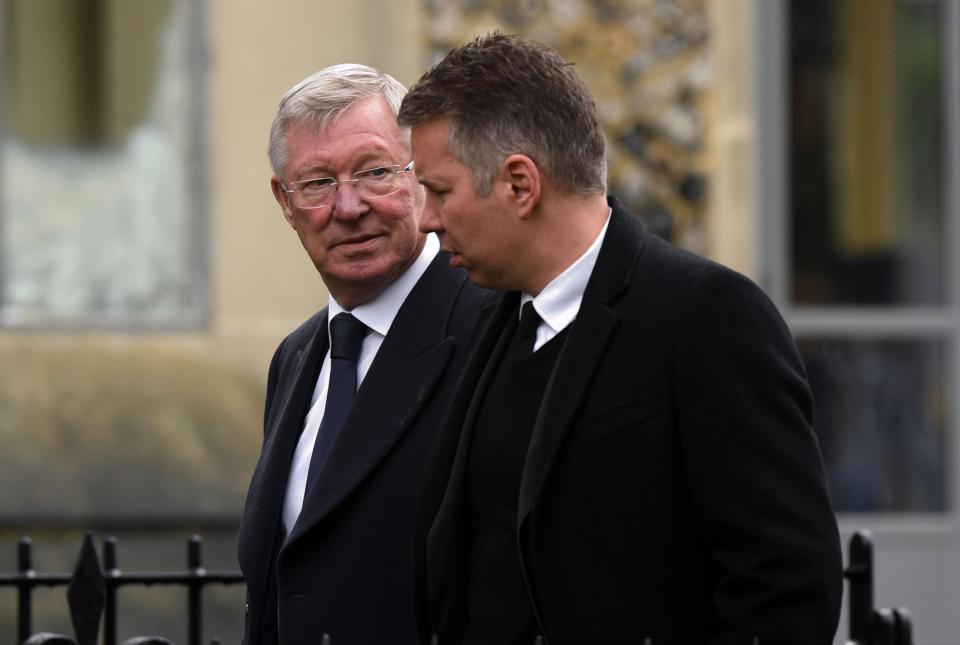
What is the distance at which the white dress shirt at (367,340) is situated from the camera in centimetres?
320

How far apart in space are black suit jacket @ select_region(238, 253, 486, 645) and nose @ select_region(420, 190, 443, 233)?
43 centimetres

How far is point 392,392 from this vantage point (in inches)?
122

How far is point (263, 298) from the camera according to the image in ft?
23.2

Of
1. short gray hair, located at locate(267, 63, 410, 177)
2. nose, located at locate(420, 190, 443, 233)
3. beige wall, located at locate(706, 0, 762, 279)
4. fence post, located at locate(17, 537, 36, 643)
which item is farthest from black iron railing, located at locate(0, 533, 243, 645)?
beige wall, located at locate(706, 0, 762, 279)

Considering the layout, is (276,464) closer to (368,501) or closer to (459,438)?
(368,501)

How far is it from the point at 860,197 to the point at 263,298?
8.83 ft

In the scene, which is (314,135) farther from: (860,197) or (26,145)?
(860,197)

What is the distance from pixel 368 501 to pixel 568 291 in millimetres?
638

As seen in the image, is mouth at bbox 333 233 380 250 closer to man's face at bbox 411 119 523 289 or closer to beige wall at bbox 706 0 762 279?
man's face at bbox 411 119 523 289

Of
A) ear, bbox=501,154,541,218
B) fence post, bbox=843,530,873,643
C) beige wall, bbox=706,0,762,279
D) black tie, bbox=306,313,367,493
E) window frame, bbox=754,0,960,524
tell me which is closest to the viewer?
ear, bbox=501,154,541,218

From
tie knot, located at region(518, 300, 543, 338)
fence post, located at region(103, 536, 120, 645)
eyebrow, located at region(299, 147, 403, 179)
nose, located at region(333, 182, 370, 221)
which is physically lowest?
fence post, located at region(103, 536, 120, 645)

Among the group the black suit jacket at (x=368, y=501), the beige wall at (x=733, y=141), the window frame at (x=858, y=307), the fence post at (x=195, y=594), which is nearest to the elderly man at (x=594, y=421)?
A: the black suit jacket at (x=368, y=501)

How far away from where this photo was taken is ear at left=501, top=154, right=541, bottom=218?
8.38 ft

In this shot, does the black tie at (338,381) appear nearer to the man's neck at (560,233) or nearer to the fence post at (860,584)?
the man's neck at (560,233)
